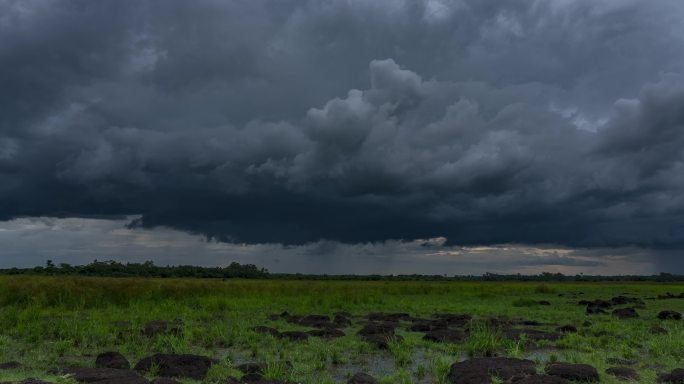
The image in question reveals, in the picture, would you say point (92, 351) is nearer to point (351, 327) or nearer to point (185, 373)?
point (185, 373)

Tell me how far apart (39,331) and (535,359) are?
12568 mm

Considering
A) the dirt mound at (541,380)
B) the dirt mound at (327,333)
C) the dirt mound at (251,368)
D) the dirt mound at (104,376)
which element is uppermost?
the dirt mound at (541,380)

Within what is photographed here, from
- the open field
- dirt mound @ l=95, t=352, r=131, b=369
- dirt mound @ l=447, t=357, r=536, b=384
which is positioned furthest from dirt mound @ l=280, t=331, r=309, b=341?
dirt mound @ l=447, t=357, r=536, b=384

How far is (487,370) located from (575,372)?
1626 mm

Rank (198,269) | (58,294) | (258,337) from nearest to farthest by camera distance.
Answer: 1. (258,337)
2. (58,294)
3. (198,269)

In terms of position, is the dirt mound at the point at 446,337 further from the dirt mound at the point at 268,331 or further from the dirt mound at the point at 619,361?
the dirt mound at the point at 268,331

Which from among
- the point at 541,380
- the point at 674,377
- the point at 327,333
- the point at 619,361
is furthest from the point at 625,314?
the point at 541,380

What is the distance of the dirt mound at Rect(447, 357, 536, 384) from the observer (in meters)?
8.75

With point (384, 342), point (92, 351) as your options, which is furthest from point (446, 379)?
point (92, 351)

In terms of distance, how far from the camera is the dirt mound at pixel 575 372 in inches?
358

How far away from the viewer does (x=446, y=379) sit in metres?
9.30

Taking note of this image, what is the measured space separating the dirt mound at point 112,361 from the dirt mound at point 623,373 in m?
9.13

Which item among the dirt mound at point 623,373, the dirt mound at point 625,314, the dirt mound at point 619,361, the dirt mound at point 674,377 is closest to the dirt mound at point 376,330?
the dirt mound at point 619,361

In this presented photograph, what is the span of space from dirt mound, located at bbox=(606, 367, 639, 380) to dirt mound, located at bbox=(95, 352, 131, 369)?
913cm
